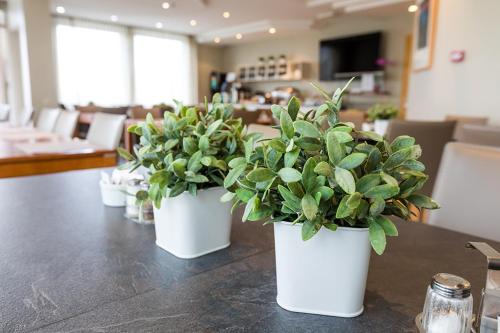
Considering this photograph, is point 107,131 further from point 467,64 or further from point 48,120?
point 467,64

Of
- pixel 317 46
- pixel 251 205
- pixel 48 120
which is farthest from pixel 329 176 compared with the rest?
pixel 317 46

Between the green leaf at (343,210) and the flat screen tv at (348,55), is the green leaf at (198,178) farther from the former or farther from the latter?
the flat screen tv at (348,55)

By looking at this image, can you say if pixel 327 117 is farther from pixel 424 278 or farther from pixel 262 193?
pixel 424 278

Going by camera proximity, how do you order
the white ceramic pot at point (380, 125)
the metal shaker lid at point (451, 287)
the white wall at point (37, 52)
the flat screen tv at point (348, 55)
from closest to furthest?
the metal shaker lid at point (451, 287) → the white ceramic pot at point (380, 125) → the white wall at point (37, 52) → the flat screen tv at point (348, 55)

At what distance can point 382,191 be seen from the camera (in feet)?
1.57

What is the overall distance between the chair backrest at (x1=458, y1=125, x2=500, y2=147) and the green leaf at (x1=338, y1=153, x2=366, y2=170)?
65.4 inches

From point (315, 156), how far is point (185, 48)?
9634mm

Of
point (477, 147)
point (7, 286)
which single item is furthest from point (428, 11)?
point (7, 286)

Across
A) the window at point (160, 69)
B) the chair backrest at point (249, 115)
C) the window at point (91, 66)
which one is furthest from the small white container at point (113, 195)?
the window at point (160, 69)

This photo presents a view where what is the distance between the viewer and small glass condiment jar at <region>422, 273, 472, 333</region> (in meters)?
0.43

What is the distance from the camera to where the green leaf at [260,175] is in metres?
0.52

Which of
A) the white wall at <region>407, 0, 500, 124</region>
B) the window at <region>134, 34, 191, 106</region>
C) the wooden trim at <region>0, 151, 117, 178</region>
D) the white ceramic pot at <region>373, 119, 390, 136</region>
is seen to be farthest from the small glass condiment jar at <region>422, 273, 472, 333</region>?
the window at <region>134, 34, 191, 106</region>

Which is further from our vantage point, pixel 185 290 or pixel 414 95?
pixel 414 95

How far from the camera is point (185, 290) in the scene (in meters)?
0.63
